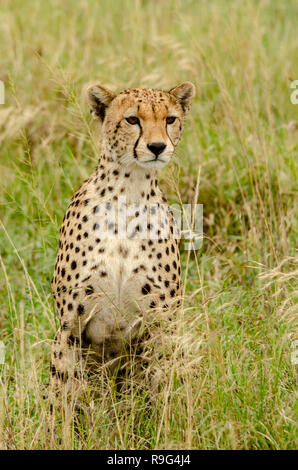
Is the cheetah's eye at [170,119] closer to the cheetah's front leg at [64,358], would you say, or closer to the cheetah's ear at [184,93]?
the cheetah's ear at [184,93]

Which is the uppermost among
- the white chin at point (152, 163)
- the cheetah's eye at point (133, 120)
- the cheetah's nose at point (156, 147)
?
the cheetah's eye at point (133, 120)

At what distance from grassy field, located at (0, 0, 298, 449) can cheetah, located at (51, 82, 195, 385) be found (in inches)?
4.8

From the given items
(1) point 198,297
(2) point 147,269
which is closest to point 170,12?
(1) point 198,297

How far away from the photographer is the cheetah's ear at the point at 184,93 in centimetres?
378

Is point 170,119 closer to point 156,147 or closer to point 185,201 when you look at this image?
point 156,147

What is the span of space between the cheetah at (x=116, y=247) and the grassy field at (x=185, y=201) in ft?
0.40

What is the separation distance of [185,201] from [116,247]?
5.13 ft

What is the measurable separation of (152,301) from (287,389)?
0.60 m

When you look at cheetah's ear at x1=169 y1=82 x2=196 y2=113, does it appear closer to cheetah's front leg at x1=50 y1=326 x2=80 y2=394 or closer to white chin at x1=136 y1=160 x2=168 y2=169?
white chin at x1=136 y1=160 x2=168 y2=169

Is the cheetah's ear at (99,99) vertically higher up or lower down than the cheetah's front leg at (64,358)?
higher up

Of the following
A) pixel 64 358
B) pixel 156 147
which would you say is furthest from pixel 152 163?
pixel 64 358

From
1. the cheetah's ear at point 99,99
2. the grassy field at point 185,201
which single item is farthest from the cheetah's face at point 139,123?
the grassy field at point 185,201

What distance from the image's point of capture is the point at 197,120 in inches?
220

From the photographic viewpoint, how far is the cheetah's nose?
3.43m
